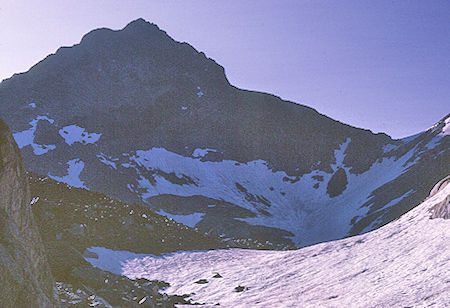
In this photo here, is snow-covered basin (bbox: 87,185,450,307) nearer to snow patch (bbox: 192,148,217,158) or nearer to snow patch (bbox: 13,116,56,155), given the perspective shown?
snow patch (bbox: 13,116,56,155)

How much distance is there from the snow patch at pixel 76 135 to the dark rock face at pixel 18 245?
11750 cm

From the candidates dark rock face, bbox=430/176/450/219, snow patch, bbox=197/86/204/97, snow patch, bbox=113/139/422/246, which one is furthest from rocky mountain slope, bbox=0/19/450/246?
dark rock face, bbox=430/176/450/219

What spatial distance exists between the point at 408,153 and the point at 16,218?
129621 mm

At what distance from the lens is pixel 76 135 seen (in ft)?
419

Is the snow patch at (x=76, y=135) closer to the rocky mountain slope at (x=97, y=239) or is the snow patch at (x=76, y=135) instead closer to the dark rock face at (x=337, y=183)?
the dark rock face at (x=337, y=183)

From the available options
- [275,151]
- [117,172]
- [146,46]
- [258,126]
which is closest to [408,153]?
[275,151]

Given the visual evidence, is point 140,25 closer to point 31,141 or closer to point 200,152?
point 200,152

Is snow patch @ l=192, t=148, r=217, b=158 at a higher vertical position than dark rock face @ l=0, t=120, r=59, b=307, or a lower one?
higher

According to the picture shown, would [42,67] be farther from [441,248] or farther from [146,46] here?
[441,248]

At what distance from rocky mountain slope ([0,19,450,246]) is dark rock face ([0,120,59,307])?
2972 inches

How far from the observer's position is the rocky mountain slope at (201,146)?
100m

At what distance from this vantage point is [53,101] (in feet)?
470

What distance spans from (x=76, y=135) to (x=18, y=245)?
126 m

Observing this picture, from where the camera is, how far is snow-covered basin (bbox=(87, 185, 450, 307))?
13.5 metres
